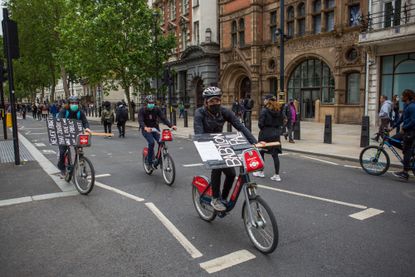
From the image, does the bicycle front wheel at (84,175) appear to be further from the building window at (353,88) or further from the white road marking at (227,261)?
the building window at (353,88)

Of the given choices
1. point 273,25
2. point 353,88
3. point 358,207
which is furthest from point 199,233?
point 273,25

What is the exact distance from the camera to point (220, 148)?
4.15 metres

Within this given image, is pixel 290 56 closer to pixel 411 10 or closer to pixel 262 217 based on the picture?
pixel 411 10

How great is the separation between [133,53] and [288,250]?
85.6 ft

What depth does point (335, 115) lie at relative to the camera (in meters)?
21.3

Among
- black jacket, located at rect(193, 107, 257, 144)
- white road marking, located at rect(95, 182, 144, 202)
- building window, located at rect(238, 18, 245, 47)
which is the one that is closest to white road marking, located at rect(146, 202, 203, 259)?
white road marking, located at rect(95, 182, 144, 202)

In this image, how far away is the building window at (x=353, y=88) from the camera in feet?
67.8

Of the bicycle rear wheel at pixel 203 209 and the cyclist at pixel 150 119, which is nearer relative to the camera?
the bicycle rear wheel at pixel 203 209

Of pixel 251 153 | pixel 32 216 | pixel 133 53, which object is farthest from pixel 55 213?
pixel 133 53

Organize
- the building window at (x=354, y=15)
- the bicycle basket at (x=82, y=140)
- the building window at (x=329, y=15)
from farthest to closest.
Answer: the building window at (x=329, y=15)
the building window at (x=354, y=15)
the bicycle basket at (x=82, y=140)

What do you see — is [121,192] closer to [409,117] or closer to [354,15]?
[409,117]

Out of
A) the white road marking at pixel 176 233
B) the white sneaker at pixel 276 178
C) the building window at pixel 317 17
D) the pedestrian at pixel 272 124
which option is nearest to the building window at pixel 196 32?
the building window at pixel 317 17

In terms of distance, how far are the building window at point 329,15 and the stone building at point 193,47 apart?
10.9 meters

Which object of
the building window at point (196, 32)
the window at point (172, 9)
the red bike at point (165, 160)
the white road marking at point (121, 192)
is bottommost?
the white road marking at point (121, 192)
